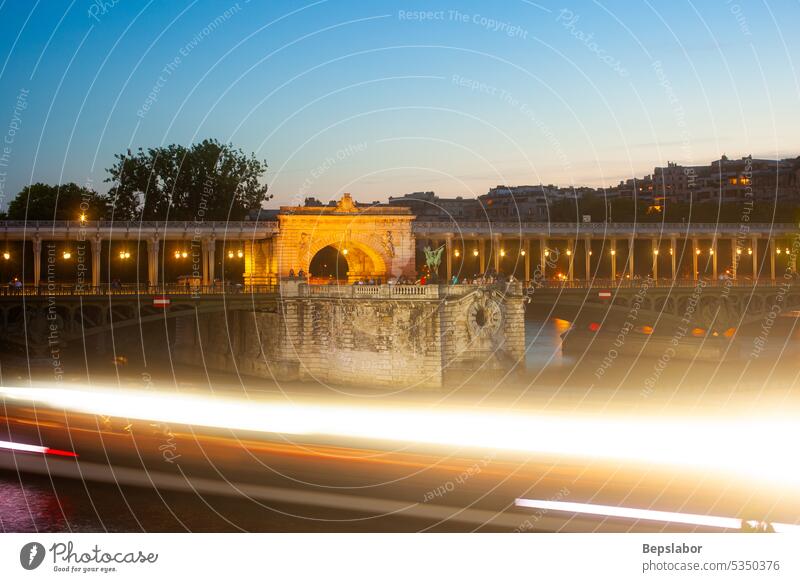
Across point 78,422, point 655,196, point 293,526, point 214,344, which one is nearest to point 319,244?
point 214,344

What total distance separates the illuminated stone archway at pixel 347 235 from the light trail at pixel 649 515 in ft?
130

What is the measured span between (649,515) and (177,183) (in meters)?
58.6

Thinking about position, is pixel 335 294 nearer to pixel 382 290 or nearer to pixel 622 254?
pixel 382 290

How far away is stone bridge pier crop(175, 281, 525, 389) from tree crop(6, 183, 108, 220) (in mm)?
26177

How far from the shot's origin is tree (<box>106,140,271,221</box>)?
7200 cm

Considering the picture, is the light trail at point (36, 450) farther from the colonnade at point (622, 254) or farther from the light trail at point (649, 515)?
the colonnade at point (622, 254)

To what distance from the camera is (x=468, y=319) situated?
43.8 meters

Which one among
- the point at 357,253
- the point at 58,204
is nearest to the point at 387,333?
the point at 357,253

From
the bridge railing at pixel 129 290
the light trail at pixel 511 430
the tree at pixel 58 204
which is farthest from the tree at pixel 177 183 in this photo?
the light trail at pixel 511 430

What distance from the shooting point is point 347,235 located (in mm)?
59562

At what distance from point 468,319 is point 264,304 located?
11.0 m

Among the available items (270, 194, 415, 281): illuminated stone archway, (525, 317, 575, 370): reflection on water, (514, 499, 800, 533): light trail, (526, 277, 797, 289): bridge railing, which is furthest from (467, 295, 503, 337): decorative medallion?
(514, 499, 800, 533): light trail

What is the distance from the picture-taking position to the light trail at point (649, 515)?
18656mm

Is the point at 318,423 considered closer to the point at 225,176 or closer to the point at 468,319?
the point at 468,319
